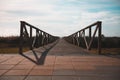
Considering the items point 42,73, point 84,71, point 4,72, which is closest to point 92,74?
point 84,71

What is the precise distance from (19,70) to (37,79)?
85cm

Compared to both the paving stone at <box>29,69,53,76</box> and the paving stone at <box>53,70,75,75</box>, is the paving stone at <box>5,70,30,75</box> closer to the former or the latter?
the paving stone at <box>29,69,53,76</box>

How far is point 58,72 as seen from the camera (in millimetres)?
3998

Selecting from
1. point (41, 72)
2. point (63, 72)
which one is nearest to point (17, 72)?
point (41, 72)

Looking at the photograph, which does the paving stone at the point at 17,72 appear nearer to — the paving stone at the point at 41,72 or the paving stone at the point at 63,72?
the paving stone at the point at 41,72

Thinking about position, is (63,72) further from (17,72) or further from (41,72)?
(17,72)

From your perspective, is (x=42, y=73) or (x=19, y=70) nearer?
(x=42, y=73)

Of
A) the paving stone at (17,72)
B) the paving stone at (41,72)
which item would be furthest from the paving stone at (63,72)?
the paving stone at (17,72)

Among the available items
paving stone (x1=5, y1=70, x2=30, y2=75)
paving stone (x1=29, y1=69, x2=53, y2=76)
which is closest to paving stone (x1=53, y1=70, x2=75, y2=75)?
paving stone (x1=29, y1=69, x2=53, y2=76)

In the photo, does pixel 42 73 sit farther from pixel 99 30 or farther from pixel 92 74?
pixel 99 30

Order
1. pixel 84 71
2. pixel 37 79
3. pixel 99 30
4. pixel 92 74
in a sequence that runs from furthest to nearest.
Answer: pixel 99 30
pixel 84 71
pixel 92 74
pixel 37 79

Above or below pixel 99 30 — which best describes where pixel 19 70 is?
below

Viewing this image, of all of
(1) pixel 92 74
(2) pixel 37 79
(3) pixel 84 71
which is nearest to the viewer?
(2) pixel 37 79

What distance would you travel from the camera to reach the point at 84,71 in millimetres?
4094
